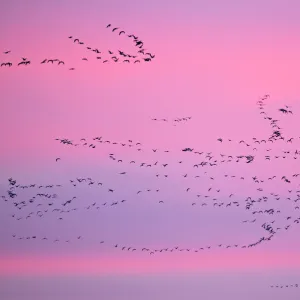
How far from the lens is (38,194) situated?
32938mm

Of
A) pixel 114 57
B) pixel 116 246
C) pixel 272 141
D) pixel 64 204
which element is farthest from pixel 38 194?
pixel 272 141

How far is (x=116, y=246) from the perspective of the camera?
32.3 meters

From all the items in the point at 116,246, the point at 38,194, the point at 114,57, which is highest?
the point at 114,57

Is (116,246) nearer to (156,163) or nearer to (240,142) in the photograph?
(156,163)

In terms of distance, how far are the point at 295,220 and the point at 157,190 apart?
4.65m

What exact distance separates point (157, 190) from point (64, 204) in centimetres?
313

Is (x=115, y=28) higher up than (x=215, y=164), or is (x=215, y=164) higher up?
(x=115, y=28)

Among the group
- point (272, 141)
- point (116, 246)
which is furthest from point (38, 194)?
point (272, 141)

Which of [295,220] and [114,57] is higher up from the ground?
[114,57]

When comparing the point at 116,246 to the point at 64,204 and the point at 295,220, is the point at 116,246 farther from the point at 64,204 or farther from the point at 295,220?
the point at 295,220

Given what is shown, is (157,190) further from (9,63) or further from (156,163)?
(9,63)

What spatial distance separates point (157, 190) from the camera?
108 feet

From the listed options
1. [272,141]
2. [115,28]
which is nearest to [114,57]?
[115,28]

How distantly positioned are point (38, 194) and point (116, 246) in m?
3.16
